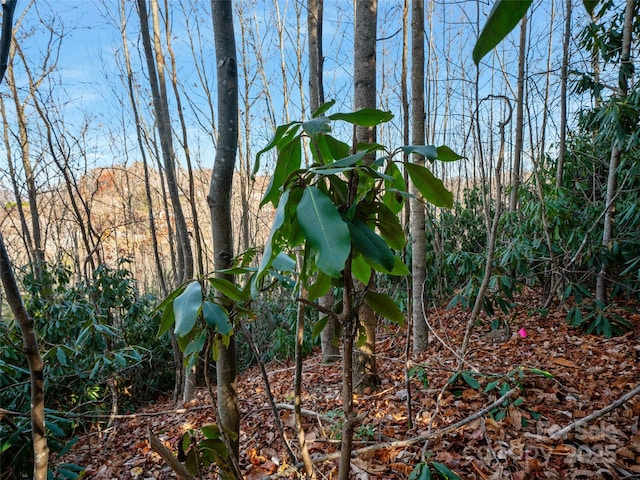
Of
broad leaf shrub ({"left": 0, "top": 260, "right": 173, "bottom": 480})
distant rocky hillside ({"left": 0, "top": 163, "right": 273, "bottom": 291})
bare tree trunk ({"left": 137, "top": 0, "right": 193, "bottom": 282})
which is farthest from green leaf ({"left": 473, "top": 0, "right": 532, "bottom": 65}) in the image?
bare tree trunk ({"left": 137, "top": 0, "right": 193, "bottom": 282})

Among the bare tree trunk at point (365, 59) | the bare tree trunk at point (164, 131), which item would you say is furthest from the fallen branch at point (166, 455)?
the bare tree trunk at point (164, 131)

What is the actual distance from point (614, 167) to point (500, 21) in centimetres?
325

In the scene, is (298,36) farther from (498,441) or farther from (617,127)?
(498,441)

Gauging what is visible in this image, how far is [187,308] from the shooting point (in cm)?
64

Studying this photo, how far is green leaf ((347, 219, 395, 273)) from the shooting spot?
0.51 metres

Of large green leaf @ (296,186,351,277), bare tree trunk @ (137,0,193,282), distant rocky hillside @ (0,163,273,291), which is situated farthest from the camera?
distant rocky hillside @ (0,163,273,291)

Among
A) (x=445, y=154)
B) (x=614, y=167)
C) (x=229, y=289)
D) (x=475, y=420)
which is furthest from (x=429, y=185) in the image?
(x=614, y=167)

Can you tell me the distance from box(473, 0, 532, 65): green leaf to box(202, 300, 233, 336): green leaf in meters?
0.64

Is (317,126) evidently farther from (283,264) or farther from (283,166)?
(283,264)

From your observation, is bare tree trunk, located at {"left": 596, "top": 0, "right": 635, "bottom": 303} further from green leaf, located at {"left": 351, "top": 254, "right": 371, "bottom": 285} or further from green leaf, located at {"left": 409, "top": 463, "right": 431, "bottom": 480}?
green leaf, located at {"left": 351, "top": 254, "right": 371, "bottom": 285}

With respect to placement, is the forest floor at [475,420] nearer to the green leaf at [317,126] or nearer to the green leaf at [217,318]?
the green leaf at [217,318]

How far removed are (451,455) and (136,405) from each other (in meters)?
4.11

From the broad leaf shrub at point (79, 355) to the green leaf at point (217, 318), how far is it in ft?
4.12

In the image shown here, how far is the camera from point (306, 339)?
3695 millimetres
